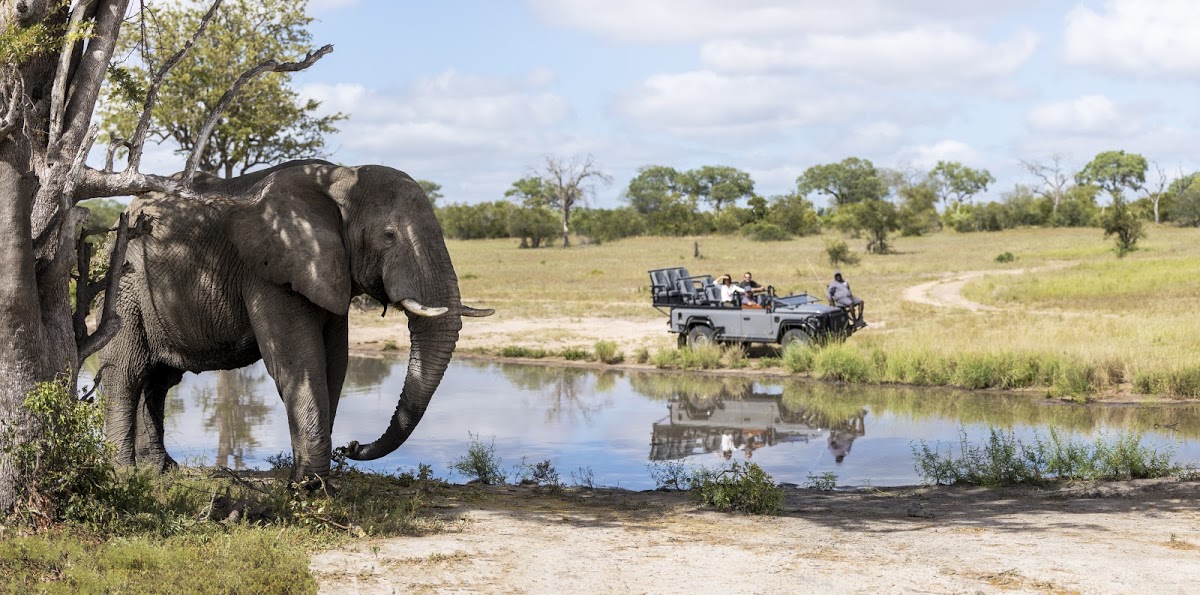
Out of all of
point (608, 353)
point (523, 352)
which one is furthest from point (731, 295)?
point (523, 352)

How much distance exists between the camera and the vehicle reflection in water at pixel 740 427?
1541 centimetres

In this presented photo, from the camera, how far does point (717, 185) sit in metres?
144

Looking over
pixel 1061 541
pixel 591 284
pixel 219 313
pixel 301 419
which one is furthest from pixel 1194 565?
pixel 591 284

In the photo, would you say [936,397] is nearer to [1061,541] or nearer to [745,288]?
[745,288]

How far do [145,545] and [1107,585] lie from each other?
6.02m

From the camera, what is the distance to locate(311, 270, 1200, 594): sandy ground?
767 cm

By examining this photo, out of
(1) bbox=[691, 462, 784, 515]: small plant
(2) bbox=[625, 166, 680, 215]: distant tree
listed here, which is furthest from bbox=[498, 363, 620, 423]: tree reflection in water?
(2) bbox=[625, 166, 680, 215]: distant tree

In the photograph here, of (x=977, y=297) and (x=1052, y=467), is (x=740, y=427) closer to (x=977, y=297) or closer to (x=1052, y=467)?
(x=1052, y=467)

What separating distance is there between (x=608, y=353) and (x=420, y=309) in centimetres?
1548

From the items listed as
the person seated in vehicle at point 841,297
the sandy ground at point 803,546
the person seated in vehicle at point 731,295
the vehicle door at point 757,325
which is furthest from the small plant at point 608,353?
the sandy ground at point 803,546

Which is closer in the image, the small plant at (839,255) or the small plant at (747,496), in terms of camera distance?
the small plant at (747,496)

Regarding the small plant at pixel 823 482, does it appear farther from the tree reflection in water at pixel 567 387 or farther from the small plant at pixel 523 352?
the small plant at pixel 523 352

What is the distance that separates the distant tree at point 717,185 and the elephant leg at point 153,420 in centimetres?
12765

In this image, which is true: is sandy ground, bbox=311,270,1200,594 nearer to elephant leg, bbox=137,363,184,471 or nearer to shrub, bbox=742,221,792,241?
elephant leg, bbox=137,363,184,471
